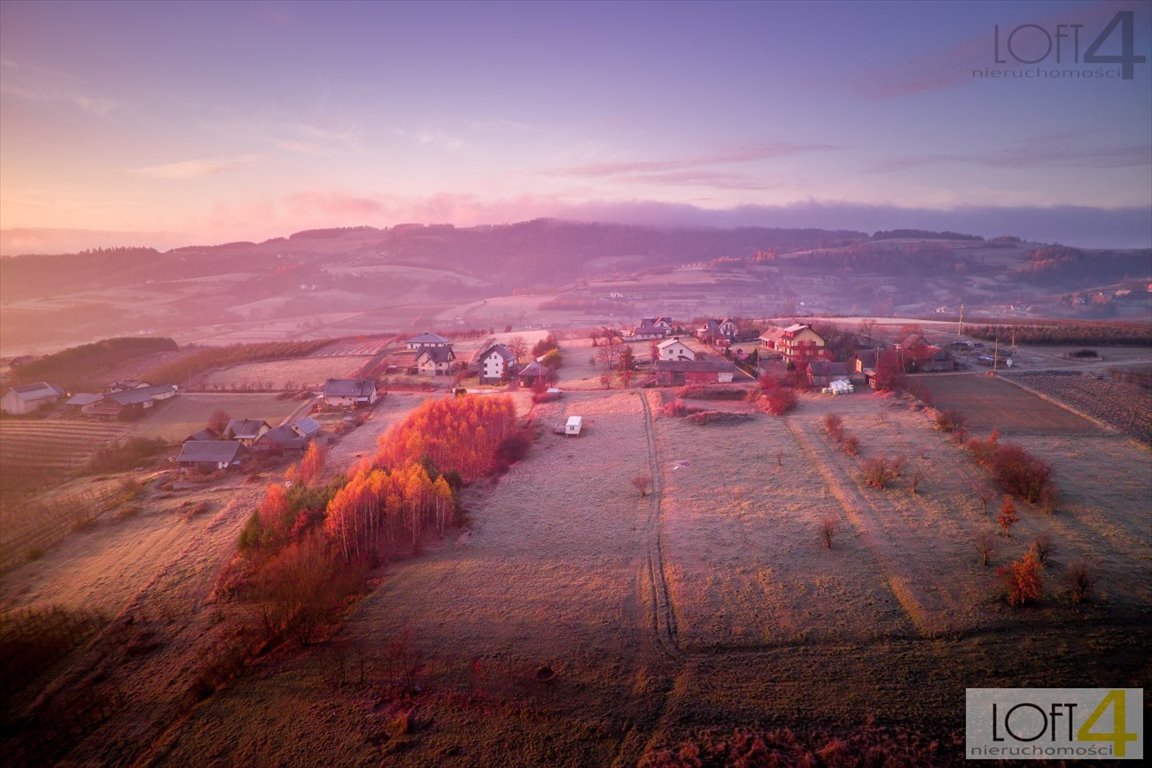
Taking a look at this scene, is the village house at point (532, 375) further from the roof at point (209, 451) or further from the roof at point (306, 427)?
the roof at point (209, 451)

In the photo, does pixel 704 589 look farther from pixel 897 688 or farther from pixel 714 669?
pixel 897 688

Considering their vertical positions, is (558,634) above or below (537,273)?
below

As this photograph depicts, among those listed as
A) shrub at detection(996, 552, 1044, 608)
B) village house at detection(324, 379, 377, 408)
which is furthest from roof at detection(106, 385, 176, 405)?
shrub at detection(996, 552, 1044, 608)

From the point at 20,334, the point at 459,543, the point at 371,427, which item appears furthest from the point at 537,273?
the point at 459,543

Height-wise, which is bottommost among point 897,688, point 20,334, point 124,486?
point 897,688

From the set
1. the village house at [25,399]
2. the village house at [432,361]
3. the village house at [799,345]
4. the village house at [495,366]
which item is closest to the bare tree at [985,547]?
the village house at [799,345]

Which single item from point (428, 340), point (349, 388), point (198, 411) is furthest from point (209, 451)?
point (428, 340)

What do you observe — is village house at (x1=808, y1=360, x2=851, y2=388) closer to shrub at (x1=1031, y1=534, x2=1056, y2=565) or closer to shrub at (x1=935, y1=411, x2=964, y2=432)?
shrub at (x1=935, y1=411, x2=964, y2=432)

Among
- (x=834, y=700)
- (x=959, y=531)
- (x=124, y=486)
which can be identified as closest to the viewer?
(x=834, y=700)
